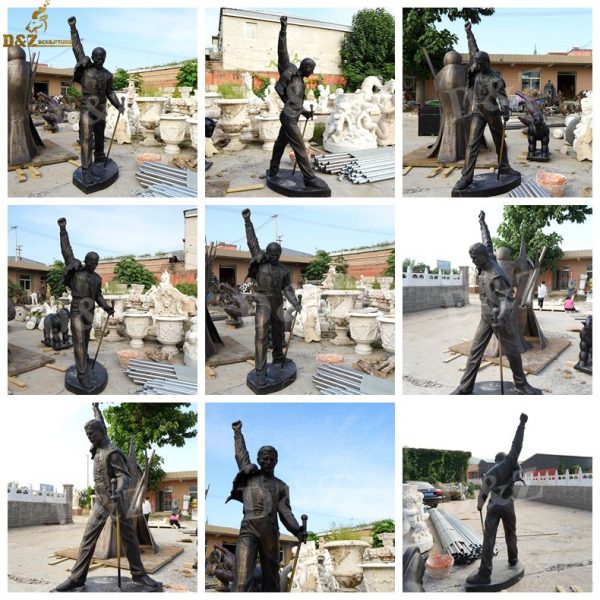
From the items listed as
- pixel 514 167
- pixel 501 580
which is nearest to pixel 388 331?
pixel 514 167

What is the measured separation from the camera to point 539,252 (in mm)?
8953

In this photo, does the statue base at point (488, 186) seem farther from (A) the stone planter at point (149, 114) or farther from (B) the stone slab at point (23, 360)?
(B) the stone slab at point (23, 360)

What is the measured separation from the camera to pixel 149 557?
820 cm

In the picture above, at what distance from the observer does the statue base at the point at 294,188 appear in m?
8.17

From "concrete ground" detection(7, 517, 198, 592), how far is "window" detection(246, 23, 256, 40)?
635 cm

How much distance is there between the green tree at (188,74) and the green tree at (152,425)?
4.36 m

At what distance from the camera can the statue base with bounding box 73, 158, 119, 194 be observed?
27.4ft

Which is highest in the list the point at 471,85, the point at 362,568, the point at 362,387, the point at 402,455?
the point at 471,85

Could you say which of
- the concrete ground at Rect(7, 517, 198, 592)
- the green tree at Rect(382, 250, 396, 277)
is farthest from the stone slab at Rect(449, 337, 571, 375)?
the concrete ground at Rect(7, 517, 198, 592)

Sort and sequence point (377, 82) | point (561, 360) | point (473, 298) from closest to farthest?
point (561, 360) < point (473, 298) < point (377, 82)

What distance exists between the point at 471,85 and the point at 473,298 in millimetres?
2755

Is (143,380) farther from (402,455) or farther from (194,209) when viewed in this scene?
(402,455)

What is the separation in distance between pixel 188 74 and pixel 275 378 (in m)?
4.42

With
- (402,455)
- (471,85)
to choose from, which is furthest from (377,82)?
(402,455)
